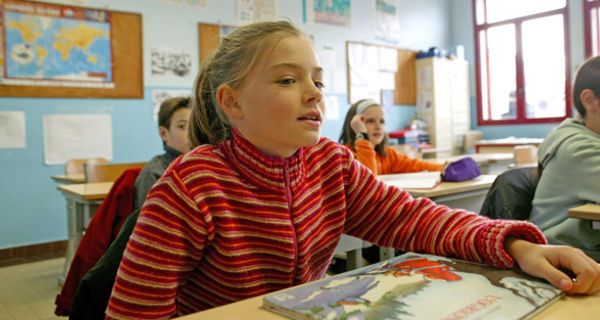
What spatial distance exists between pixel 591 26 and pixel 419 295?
6704 millimetres

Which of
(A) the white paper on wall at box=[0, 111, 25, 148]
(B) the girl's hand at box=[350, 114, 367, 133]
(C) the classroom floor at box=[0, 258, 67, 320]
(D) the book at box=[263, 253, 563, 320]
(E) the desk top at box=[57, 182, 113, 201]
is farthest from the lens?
(A) the white paper on wall at box=[0, 111, 25, 148]

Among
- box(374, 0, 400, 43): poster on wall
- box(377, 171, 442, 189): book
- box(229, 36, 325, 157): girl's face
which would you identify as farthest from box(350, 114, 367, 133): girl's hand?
box(374, 0, 400, 43): poster on wall

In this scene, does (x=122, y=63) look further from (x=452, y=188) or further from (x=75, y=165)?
(x=452, y=188)

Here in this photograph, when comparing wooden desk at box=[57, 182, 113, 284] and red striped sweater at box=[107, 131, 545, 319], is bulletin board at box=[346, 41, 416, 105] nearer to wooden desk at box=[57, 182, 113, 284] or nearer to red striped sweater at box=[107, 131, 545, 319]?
wooden desk at box=[57, 182, 113, 284]

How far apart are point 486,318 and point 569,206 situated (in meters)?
A: 1.13

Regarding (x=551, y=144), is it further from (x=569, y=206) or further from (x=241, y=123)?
(x=241, y=123)

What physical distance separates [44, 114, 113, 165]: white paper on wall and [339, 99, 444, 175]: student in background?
2.05m

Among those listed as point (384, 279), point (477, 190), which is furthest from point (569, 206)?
point (384, 279)

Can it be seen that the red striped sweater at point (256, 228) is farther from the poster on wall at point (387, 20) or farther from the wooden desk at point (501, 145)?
the poster on wall at point (387, 20)

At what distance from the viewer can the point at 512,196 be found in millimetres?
1593

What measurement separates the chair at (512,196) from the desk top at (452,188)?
1.26ft

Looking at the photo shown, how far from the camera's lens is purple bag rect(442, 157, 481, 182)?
7.66ft

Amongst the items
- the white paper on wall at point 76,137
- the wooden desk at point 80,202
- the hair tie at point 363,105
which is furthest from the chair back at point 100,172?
the hair tie at point 363,105

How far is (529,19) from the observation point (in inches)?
261
